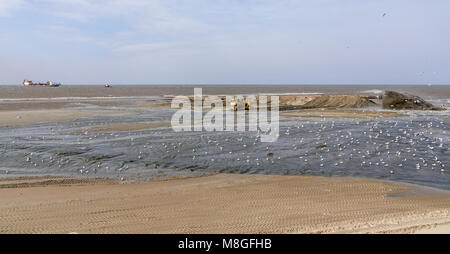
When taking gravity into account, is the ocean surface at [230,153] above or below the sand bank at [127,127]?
below

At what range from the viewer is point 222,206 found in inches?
301

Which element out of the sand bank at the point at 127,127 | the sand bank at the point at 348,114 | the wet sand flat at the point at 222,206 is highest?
the sand bank at the point at 348,114

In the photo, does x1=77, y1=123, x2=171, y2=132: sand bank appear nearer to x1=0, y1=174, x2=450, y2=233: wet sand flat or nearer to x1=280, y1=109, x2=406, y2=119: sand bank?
x1=0, y1=174, x2=450, y2=233: wet sand flat

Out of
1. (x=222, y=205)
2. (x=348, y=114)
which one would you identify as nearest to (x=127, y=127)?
(x=222, y=205)

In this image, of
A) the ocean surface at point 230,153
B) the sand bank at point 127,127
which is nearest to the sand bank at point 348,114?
the ocean surface at point 230,153

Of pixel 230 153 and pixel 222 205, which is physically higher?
pixel 230 153

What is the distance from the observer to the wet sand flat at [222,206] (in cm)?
630

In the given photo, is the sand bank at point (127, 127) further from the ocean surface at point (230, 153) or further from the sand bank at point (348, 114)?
the sand bank at point (348, 114)

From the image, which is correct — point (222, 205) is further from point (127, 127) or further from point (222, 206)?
point (127, 127)

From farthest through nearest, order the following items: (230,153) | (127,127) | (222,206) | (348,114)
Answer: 1. (348,114)
2. (127,127)
3. (230,153)
4. (222,206)

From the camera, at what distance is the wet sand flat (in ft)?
20.7

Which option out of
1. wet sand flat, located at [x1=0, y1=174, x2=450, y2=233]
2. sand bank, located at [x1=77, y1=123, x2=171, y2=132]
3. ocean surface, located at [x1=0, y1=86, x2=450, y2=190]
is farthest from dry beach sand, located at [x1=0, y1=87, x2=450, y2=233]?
sand bank, located at [x1=77, y1=123, x2=171, y2=132]
